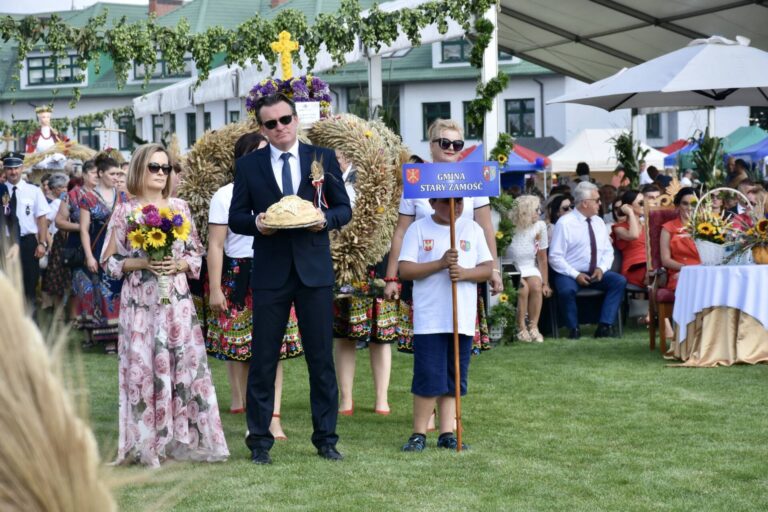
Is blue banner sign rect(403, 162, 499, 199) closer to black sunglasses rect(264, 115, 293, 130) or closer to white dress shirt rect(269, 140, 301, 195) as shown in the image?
white dress shirt rect(269, 140, 301, 195)

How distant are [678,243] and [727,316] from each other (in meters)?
1.93

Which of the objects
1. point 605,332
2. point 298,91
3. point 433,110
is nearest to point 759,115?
point 433,110

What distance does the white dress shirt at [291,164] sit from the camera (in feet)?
23.4

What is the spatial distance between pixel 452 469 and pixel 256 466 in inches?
43.3

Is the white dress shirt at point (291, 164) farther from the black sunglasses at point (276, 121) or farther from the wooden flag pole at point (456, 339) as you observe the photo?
the wooden flag pole at point (456, 339)

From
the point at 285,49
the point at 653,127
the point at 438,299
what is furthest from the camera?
the point at 653,127

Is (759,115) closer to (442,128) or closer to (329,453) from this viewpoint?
(442,128)

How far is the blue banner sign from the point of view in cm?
733

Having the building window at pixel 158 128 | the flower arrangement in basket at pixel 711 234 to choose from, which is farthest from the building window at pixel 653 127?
the flower arrangement in basket at pixel 711 234

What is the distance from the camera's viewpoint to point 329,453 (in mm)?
7324

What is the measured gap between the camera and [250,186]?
282 inches

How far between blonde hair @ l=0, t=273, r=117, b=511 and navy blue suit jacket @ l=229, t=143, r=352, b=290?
6.07m

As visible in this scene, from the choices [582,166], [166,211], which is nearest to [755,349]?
[166,211]

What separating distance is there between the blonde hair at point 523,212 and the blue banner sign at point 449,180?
6.74 metres
